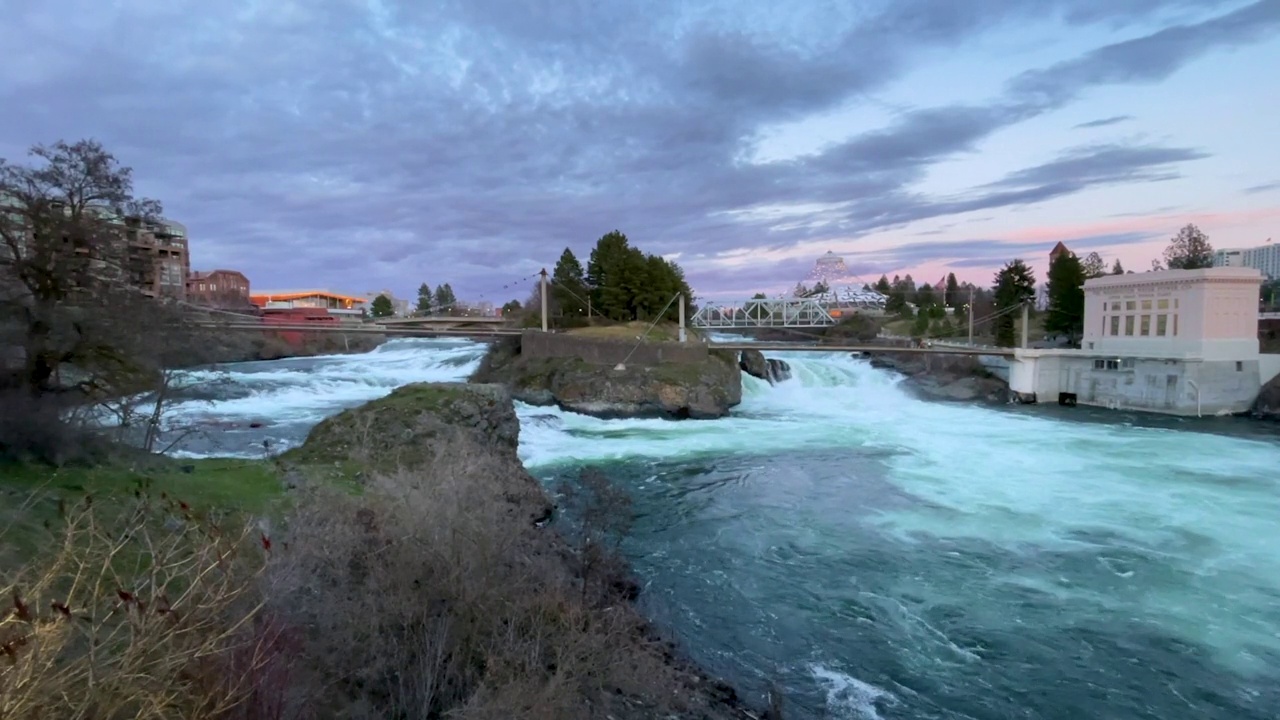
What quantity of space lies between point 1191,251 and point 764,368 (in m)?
46.6

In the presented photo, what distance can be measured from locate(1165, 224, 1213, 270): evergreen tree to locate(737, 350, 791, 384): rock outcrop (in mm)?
41915

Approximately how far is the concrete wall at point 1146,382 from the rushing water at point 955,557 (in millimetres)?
4264

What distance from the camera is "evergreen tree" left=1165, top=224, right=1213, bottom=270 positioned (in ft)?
200

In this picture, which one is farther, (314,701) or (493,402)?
(493,402)

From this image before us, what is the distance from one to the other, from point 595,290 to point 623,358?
2255 cm

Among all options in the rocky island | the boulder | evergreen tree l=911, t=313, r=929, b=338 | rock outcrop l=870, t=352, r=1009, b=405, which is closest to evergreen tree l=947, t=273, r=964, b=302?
evergreen tree l=911, t=313, r=929, b=338

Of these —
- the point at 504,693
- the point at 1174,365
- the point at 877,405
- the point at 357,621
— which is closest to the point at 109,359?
the point at 357,621

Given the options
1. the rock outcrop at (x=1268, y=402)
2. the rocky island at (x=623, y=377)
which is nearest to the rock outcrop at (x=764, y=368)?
the rocky island at (x=623, y=377)

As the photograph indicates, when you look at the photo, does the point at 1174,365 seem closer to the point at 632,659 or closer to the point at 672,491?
the point at 672,491

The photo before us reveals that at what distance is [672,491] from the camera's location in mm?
19656

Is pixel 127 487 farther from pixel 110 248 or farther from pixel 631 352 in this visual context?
pixel 631 352

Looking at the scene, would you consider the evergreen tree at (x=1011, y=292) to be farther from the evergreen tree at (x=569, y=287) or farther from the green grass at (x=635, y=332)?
the evergreen tree at (x=569, y=287)

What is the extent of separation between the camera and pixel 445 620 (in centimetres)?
699

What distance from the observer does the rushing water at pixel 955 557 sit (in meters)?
9.52
